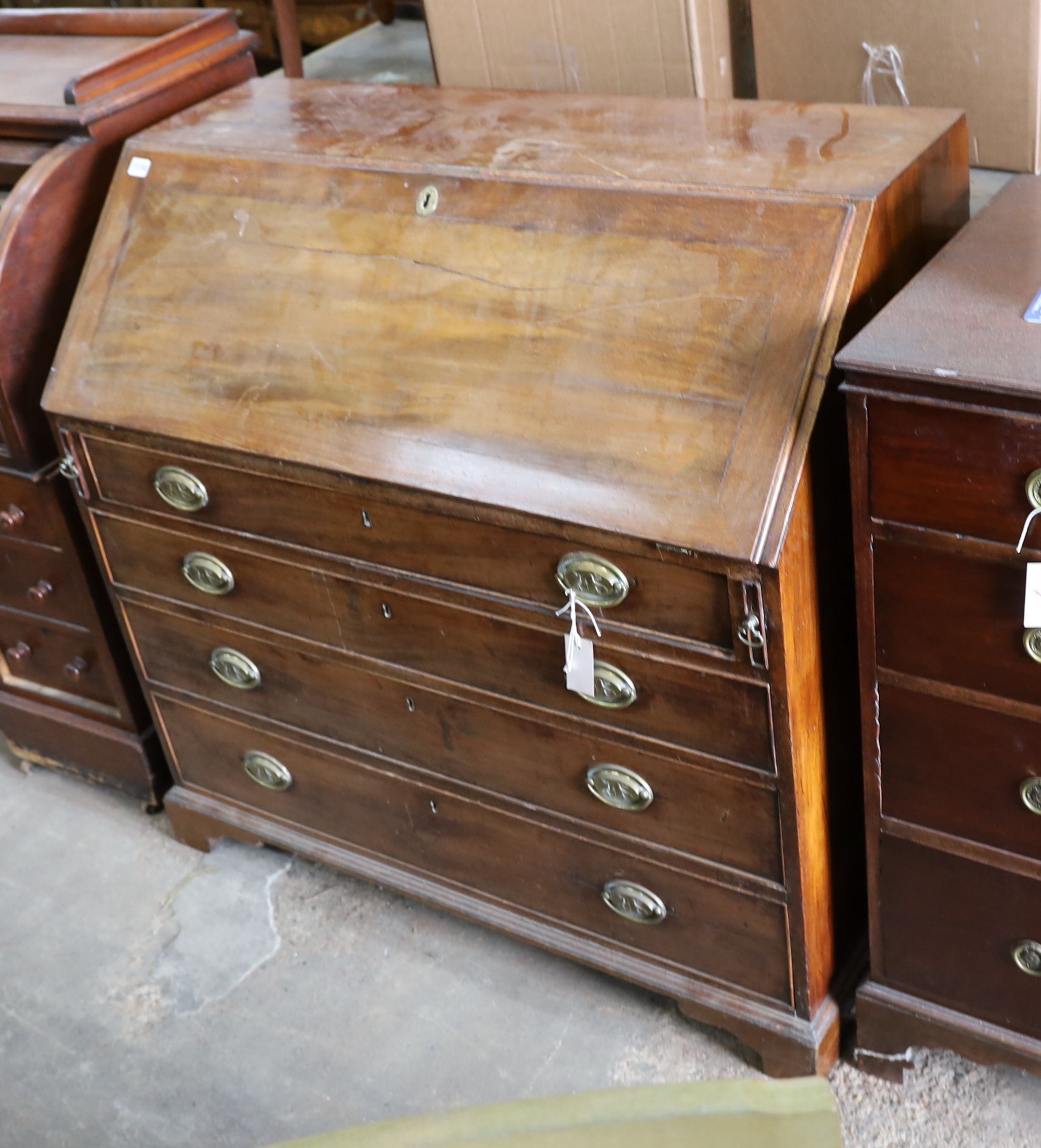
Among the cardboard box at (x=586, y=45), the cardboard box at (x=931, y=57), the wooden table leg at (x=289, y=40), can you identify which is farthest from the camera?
the wooden table leg at (x=289, y=40)

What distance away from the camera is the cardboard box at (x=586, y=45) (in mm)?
2092

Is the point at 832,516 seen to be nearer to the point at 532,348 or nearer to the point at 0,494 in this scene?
the point at 532,348

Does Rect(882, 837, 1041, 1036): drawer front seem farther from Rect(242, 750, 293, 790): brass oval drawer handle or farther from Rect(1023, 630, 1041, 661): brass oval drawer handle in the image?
Rect(242, 750, 293, 790): brass oval drawer handle

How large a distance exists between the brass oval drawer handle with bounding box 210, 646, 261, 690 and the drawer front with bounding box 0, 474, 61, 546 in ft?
1.44

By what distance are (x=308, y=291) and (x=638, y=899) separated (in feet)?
3.48

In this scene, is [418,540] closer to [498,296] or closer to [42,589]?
[498,296]

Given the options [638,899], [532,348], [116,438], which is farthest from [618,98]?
[638,899]

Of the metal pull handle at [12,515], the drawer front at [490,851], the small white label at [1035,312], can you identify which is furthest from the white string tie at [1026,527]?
the metal pull handle at [12,515]

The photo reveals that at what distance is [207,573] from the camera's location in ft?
7.31

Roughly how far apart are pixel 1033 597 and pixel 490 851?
1.06 meters

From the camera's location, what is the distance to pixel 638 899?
81.4 inches

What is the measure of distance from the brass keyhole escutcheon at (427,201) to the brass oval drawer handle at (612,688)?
2.29 feet

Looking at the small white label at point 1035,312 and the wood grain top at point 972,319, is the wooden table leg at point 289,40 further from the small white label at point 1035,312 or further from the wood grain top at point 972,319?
the small white label at point 1035,312

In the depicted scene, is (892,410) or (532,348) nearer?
(892,410)
